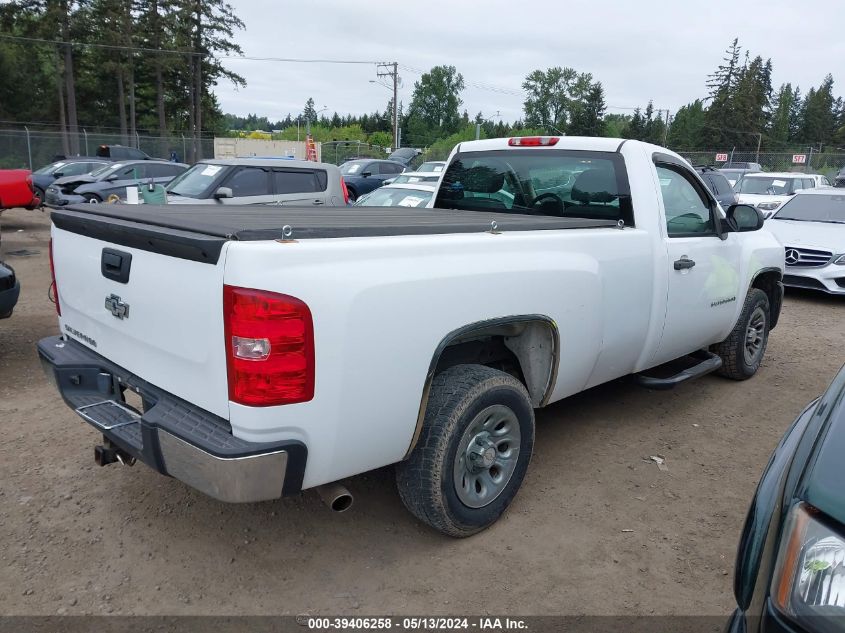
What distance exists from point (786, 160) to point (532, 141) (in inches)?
1729

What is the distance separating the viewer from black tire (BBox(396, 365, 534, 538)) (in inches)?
113

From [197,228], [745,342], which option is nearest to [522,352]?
[197,228]

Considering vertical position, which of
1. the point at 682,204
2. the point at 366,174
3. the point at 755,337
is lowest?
the point at 755,337

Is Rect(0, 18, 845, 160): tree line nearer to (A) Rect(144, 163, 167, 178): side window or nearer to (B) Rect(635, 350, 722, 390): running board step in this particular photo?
(A) Rect(144, 163, 167, 178): side window

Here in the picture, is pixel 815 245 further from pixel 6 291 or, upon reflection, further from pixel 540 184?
pixel 6 291

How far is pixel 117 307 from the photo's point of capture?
9.17ft

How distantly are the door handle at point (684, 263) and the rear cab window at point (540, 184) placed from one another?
0.42 meters

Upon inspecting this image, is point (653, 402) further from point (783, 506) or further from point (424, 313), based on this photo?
point (783, 506)

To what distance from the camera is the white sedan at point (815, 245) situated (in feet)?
30.1

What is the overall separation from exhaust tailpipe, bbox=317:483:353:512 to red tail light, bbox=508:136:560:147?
279cm

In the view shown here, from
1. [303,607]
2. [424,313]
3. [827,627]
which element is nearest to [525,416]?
[424,313]

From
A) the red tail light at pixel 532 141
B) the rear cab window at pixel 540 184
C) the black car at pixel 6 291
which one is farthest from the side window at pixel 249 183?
the red tail light at pixel 532 141

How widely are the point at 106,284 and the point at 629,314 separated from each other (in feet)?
9.18

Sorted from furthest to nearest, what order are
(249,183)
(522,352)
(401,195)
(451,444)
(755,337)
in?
(401,195)
(249,183)
(755,337)
(522,352)
(451,444)
